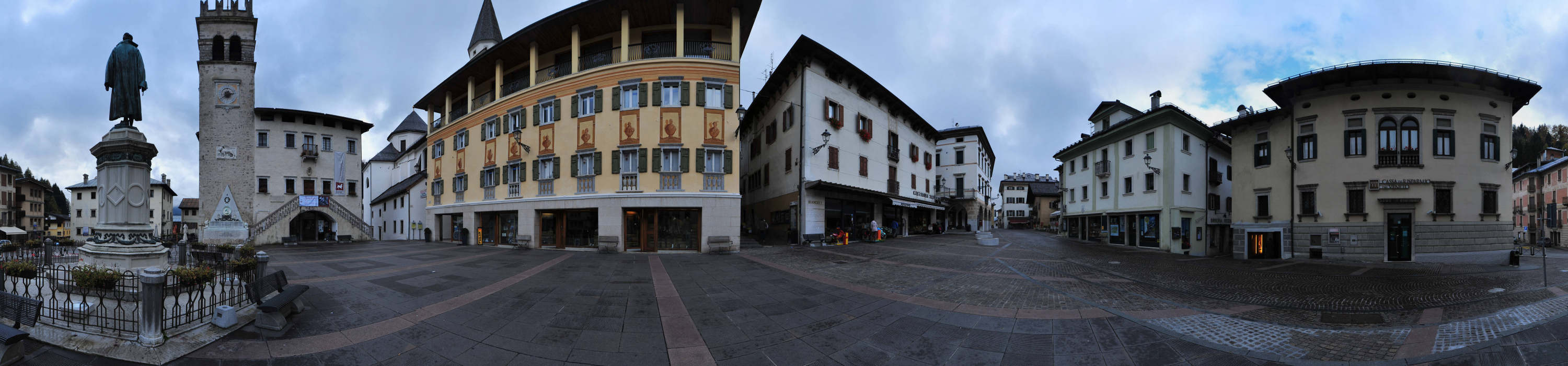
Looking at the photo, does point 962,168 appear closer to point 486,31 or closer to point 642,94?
point 642,94

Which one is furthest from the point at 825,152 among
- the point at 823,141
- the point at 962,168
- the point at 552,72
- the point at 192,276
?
the point at 962,168

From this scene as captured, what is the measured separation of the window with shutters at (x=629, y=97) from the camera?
20109mm

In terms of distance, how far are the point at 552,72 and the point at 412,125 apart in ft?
134

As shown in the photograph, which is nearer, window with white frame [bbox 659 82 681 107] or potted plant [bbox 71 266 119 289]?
potted plant [bbox 71 266 119 289]

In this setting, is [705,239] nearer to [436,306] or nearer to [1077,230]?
[436,306]

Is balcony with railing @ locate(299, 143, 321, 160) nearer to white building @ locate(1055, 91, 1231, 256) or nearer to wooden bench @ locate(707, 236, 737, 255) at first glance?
wooden bench @ locate(707, 236, 737, 255)

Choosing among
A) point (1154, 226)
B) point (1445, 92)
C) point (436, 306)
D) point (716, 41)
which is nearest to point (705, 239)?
point (716, 41)

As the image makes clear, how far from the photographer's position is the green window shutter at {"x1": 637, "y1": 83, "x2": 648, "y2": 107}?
19938mm

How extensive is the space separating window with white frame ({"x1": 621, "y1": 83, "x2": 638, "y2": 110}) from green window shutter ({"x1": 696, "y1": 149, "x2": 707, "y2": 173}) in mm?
3317

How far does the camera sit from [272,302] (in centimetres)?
620

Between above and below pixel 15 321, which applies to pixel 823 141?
above

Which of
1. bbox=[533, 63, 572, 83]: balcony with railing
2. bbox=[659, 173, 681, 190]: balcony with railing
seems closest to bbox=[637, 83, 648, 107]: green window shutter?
bbox=[659, 173, 681, 190]: balcony with railing

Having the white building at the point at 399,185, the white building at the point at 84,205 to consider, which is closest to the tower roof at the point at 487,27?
the white building at the point at 399,185

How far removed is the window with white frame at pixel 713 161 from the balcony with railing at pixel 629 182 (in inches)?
116
